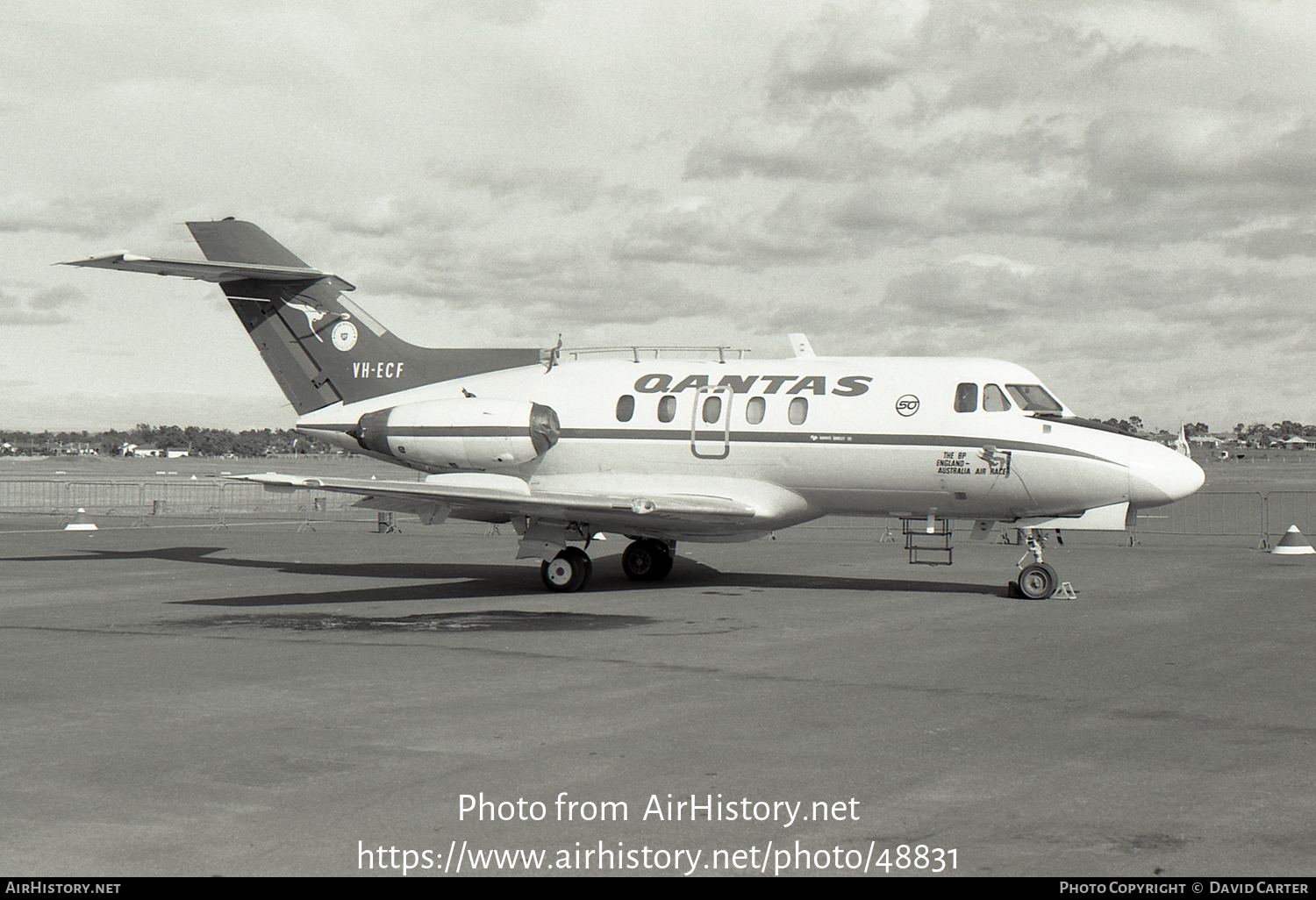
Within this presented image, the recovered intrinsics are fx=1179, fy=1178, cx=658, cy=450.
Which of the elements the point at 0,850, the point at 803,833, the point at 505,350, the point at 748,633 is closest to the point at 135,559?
the point at 505,350

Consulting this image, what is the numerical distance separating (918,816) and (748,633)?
7.24 meters

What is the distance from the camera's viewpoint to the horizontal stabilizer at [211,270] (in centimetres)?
1877

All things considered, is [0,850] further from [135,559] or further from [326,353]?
[135,559]

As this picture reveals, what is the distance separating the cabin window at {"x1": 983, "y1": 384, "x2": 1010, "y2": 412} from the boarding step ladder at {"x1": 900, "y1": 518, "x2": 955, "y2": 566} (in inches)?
76.3

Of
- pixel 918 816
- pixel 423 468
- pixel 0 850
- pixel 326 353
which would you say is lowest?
pixel 0 850

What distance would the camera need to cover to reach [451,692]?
9836 millimetres

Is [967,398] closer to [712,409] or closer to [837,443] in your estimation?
[837,443]

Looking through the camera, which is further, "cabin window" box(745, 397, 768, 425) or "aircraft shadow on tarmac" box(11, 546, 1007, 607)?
"cabin window" box(745, 397, 768, 425)

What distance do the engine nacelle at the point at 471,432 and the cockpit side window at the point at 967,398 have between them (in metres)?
6.25

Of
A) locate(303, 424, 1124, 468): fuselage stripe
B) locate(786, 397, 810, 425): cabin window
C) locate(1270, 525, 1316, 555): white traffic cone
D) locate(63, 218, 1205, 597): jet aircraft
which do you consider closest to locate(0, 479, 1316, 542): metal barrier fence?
locate(1270, 525, 1316, 555): white traffic cone

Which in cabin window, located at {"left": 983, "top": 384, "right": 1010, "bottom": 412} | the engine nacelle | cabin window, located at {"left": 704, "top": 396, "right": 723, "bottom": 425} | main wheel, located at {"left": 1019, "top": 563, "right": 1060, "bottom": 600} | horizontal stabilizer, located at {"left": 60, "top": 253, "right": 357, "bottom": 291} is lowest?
main wheel, located at {"left": 1019, "top": 563, "right": 1060, "bottom": 600}

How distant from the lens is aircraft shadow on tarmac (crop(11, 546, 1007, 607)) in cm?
1730

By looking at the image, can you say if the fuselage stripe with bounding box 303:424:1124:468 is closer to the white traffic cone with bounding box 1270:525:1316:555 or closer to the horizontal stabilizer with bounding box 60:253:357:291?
the horizontal stabilizer with bounding box 60:253:357:291

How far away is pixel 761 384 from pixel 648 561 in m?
3.75
